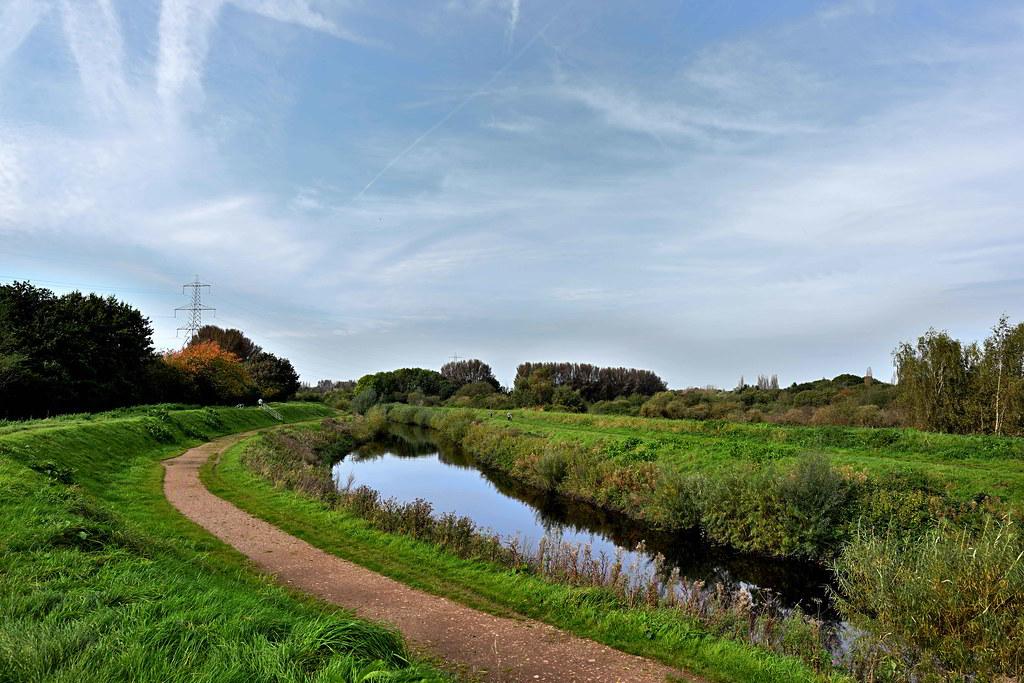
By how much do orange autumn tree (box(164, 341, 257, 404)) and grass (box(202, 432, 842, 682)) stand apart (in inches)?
1510

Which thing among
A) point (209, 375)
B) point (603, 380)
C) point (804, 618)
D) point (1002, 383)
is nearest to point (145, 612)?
point (804, 618)

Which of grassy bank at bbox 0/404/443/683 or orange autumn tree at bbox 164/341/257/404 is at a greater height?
orange autumn tree at bbox 164/341/257/404

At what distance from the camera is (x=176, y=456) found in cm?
2250

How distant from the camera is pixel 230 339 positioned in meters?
76.9

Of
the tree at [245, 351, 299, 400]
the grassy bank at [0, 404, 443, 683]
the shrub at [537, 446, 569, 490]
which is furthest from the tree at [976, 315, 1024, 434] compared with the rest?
the tree at [245, 351, 299, 400]

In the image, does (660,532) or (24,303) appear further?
(24,303)

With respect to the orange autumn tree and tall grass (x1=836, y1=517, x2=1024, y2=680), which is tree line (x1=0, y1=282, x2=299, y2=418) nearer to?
the orange autumn tree

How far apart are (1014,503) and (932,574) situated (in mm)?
8814

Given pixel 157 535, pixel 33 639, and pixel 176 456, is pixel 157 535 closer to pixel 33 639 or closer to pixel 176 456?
pixel 33 639

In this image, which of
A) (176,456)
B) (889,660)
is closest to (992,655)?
(889,660)

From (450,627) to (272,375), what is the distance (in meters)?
66.4

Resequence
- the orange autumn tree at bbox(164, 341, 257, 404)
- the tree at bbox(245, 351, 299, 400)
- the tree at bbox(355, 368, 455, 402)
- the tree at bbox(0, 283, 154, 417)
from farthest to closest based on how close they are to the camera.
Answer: the tree at bbox(355, 368, 455, 402) < the tree at bbox(245, 351, 299, 400) < the orange autumn tree at bbox(164, 341, 257, 404) < the tree at bbox(0, 283, 154, 417)

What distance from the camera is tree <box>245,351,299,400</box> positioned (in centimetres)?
6469

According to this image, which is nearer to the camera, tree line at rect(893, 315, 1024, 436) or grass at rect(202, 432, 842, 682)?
grass at rect(202, 432, 842, 682)
